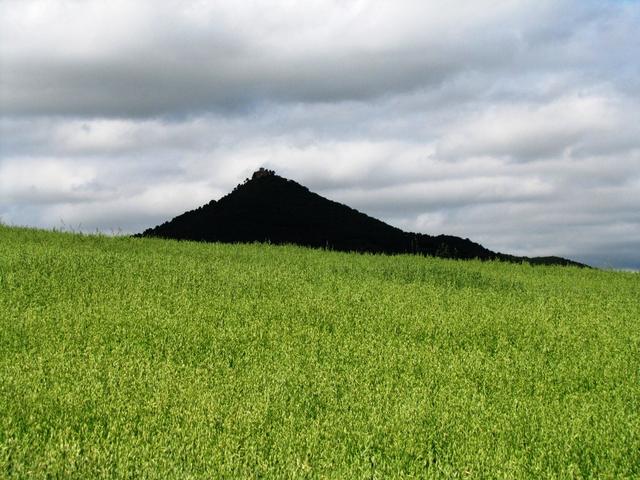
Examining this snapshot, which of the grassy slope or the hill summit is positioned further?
the hill summit

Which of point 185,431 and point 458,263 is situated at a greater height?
point 458,263

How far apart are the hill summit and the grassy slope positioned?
12.5 metres

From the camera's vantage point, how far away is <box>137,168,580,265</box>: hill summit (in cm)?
2778

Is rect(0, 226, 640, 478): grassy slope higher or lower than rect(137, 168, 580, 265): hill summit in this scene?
lower

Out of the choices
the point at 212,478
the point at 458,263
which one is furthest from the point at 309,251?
the point at 212,478

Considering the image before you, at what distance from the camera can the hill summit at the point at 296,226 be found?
91.1ft

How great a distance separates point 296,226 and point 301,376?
2105 centimetres

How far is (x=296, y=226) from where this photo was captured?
28.8 m

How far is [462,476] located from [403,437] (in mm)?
794

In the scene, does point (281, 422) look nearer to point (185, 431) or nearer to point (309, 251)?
point (185, 431)

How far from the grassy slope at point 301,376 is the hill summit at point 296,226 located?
12520 millimetres

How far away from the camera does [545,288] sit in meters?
16.2

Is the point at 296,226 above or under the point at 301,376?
above

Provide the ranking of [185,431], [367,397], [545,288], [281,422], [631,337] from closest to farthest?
[185,431]
[281,422]
[367,397]
[631,337]
[545,288]
